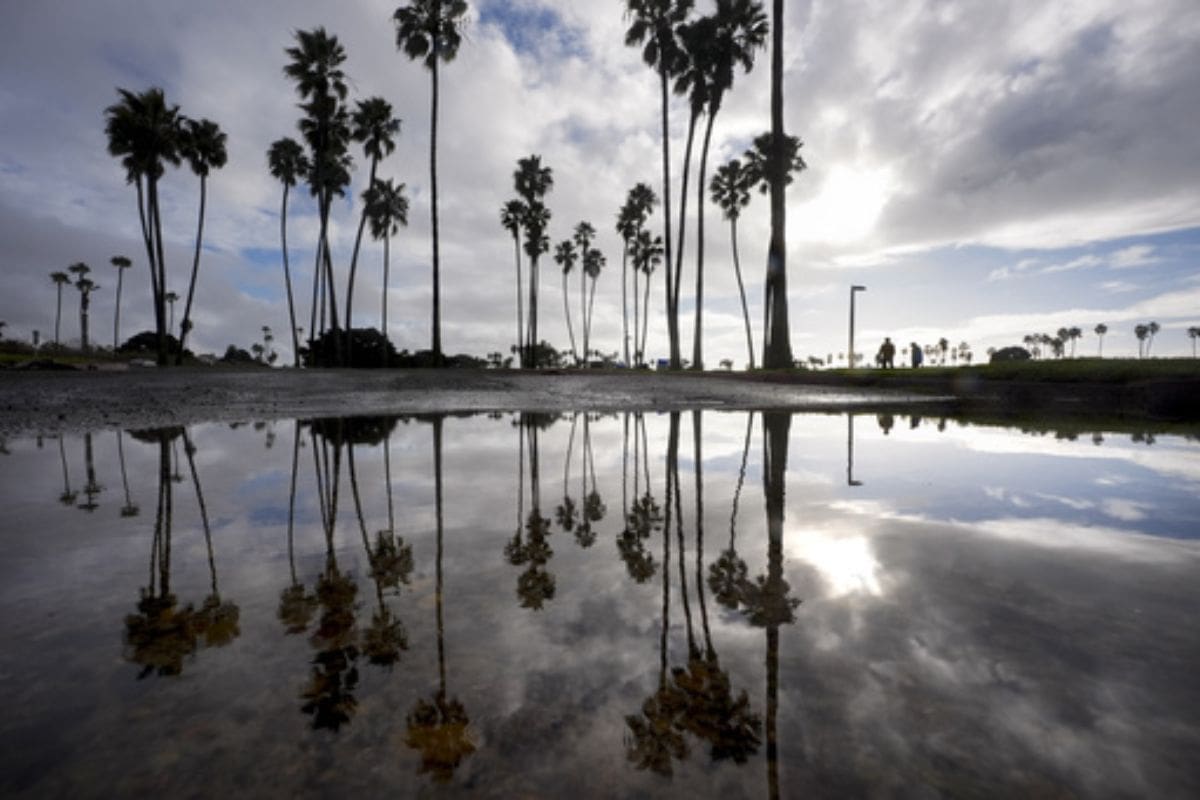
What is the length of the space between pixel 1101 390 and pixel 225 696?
15684 mm

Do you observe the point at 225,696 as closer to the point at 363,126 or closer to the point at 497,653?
the point at 497,653

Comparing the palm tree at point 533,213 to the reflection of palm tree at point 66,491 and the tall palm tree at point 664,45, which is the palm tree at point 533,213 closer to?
the tall palm tree at point 664,45

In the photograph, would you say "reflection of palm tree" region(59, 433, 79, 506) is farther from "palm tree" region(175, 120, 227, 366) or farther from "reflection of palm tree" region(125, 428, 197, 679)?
"palm tree" region(175, 120, 227, 366)

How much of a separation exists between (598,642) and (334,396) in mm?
12108

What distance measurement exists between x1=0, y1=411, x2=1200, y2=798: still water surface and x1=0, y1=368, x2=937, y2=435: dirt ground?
21.6 feet

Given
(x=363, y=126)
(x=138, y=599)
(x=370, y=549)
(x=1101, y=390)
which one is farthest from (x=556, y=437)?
(x=363, y=126)

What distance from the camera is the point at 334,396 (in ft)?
40.7

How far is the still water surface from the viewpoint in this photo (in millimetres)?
1127

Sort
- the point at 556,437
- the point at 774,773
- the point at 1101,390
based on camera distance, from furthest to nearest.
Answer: the point at 1101,390, the point at 556,437, the point at 774,773

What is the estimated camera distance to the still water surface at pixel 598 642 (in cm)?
113

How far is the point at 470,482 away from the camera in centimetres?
414

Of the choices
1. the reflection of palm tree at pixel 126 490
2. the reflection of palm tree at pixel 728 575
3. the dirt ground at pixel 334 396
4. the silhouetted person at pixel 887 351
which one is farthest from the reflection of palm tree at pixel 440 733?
the silhouetted person at pixel 887 351

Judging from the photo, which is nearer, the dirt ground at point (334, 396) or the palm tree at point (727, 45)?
the dirt ground at point (334, 396)

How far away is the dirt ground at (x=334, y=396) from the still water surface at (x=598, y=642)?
6592 millimetres
